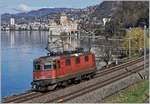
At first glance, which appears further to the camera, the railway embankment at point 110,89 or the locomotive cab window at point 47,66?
the locomotive cab window at point 47,66

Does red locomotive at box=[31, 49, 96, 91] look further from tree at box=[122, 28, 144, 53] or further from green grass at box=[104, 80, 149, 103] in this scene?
tree at box=[122, 28, 144, 53]

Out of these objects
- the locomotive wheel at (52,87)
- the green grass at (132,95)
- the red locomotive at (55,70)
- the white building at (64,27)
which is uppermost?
the white building at (64,27)

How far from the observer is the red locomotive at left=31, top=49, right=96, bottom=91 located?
22297mm

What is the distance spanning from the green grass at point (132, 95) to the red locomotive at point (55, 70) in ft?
10.1

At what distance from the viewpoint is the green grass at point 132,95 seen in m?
19.4

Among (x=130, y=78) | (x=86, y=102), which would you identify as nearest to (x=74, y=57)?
(x=130, y=78)

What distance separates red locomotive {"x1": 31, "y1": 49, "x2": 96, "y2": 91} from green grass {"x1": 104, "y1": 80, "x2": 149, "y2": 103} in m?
3.08

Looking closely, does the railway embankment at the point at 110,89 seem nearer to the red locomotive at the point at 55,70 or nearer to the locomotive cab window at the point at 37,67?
the red locomotive at the point at 55,70

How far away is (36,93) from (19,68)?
114 ft

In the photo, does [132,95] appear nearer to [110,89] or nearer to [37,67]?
[110,89]

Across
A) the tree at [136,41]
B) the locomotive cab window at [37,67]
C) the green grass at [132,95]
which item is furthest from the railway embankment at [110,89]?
the tree at [136,41]

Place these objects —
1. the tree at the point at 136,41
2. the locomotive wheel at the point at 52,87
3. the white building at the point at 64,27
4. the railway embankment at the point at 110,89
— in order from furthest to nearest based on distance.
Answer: the white building at the point at 64,27 < the tree at the point at 136,41 < the locomotive wheel at the point at 52,87 < the railway embankment at the point at 110,89

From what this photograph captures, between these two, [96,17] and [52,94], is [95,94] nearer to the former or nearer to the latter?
[52,94]

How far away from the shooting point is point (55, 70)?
22672 mm
